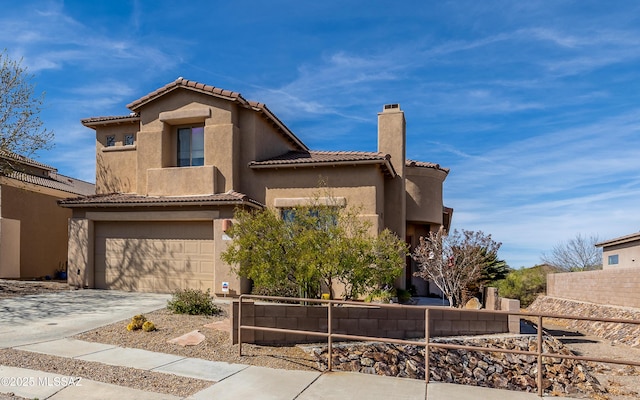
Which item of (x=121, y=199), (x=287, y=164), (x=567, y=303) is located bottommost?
(x=567, y=303)

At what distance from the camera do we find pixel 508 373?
13.2m

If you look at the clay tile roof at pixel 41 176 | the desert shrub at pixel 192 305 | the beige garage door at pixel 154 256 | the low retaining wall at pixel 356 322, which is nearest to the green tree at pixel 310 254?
the low retaining wall at pixel 356 322

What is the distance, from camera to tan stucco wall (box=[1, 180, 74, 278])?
863 inches

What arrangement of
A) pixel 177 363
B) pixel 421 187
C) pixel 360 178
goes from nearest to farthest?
pixel 177 363 → pixel 360 178 → pixel 421 187

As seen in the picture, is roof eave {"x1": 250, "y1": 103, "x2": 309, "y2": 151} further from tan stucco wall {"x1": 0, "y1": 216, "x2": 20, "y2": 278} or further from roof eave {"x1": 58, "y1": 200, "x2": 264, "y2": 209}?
tan stucco wall {"x1": 0, "y1": 216, "x2": 20, "y2": 278}

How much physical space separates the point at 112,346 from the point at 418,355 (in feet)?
24.4

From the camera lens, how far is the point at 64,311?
13.6 metres

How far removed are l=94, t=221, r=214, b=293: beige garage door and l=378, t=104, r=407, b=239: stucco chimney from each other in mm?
7541

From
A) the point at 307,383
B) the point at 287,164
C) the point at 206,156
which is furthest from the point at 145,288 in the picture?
the point at 307,383

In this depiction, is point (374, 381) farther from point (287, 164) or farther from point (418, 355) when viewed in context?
point (287, 164)

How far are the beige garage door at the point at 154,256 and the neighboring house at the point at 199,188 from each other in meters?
0.04

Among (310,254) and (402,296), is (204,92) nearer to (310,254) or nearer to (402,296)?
(310,254)

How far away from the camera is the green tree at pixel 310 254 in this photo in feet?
39.2

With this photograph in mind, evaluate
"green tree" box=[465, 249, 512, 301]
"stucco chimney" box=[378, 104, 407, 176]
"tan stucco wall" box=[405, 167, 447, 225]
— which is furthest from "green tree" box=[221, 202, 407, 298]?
"tan stucco wall" box=[405, 167, 447, 225]
